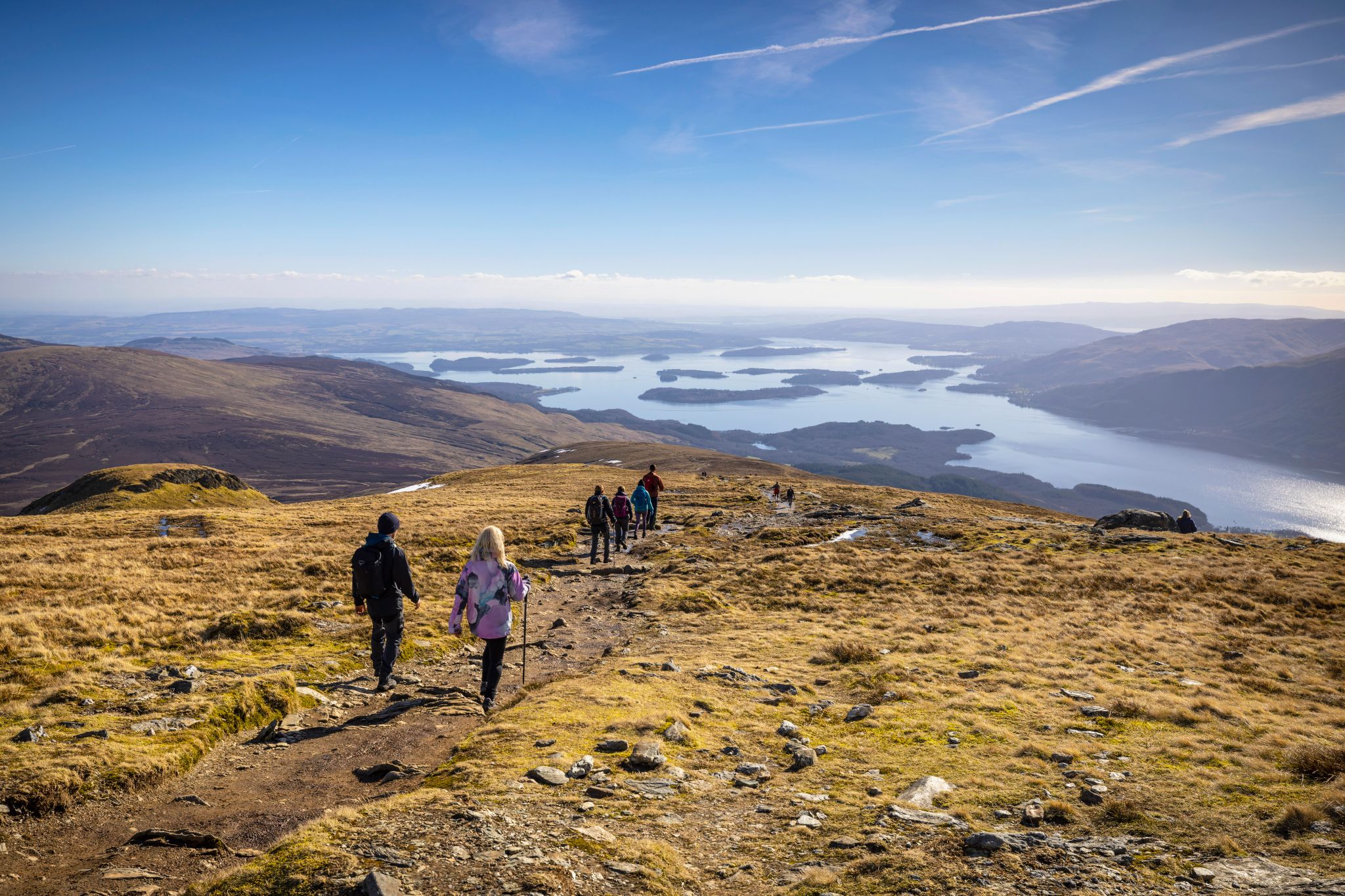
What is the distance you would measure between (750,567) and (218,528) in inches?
1118

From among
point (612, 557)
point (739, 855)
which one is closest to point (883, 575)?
point (612, 557)

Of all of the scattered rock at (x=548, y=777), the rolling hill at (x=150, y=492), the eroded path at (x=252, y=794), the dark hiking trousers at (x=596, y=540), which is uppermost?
the scattered rock at (x=548, y=777)

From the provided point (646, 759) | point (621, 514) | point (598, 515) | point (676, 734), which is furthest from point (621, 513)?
point (646, 759)

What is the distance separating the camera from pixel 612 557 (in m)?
26.9

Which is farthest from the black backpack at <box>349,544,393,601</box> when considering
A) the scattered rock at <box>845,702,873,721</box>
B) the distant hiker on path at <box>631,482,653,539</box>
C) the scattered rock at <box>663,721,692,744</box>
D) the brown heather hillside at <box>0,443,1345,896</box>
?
the distant hiker on path at <box>631,482,653,539</box>

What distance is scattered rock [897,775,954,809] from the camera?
7.51m

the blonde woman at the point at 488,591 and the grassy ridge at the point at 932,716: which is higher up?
the blonde woman at the point at 488,591

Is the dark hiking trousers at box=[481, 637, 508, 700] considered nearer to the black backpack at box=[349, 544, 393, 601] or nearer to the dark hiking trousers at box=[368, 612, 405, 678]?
the dark hiking trousers at box=[368, 612, 405, 678]

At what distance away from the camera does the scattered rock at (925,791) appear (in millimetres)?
7512

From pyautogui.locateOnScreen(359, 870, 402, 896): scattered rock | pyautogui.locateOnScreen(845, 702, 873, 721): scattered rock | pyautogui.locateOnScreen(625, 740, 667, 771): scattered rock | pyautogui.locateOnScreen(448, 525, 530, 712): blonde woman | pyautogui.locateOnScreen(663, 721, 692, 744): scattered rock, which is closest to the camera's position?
pyautogui.locateOnScreen(359, 870, 402, 896): scattered rock

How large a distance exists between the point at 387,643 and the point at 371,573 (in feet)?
5.06

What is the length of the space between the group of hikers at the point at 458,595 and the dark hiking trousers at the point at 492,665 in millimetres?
11

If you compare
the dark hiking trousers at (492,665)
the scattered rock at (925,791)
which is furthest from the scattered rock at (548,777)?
A: the scattered rock at (925,791)

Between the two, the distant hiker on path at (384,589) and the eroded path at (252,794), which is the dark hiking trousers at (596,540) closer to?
the eroded path at (252,794)
